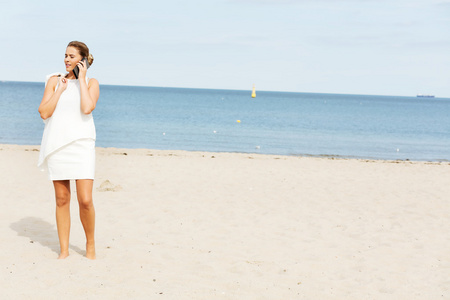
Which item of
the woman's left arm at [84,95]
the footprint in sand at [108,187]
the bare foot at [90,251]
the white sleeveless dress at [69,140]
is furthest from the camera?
the footprint in sand at [108,187]

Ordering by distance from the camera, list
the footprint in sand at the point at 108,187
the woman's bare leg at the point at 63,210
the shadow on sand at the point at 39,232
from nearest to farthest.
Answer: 1. the woman's bare leg at the point at 63,210
2. the shadow on sand at the point at 39,232
3. the footprint in sand at the point at 108,187

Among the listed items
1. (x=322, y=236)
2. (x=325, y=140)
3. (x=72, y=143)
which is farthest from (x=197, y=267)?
(x=325, y=140)

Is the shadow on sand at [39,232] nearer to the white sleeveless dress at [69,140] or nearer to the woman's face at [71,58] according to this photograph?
the white sleeveless dress at [69,140]

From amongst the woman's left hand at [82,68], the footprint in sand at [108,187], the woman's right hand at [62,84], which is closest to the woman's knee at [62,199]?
the woman's right hand at [62,84]

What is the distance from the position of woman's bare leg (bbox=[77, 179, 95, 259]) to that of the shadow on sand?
0.36 m

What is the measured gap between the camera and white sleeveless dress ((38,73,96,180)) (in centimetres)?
493

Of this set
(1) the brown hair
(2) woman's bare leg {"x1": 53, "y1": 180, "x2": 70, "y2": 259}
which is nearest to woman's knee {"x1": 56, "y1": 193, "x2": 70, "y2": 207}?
(2) woman's bare leg {"x1": 53, "y1": 180, "x2": 70, "y2": 259}

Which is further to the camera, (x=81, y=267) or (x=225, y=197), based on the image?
(x=225, y=197)

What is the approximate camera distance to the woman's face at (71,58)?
16.0 ft

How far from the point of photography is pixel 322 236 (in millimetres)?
7047

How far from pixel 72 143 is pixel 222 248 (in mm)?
2349

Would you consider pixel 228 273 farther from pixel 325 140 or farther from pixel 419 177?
pixel 325 140

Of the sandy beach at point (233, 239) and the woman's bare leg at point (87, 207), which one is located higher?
the woman's bare leg at point (87, 207)

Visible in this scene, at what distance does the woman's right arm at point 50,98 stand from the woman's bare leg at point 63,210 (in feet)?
2.29
